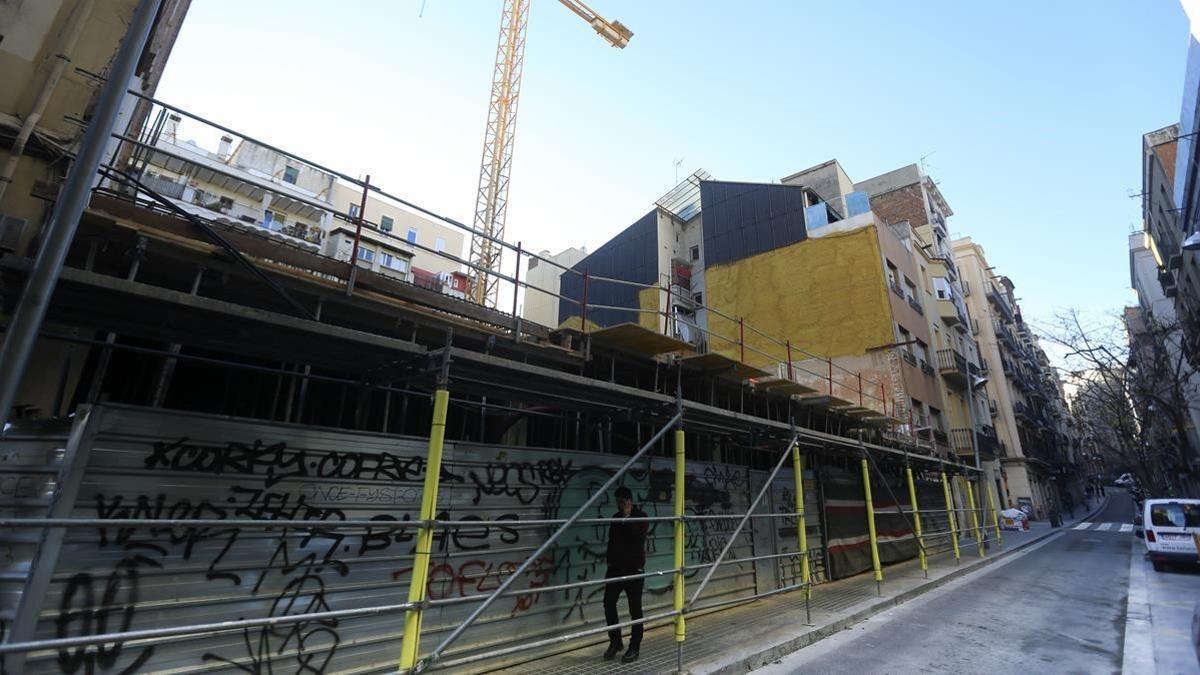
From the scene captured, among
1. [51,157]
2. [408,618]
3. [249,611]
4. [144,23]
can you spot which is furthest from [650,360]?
[51,157]

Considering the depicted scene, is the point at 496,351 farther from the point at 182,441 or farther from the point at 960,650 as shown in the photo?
the point at 960,650

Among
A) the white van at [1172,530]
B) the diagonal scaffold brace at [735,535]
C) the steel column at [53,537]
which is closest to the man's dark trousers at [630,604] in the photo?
the diagonal scaffold brace at [735,535]

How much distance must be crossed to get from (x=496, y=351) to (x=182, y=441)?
3074 mm

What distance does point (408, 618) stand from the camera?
387 centimetres

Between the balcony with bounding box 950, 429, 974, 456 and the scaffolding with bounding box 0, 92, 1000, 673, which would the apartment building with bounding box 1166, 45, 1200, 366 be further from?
the scaffolding with bounding box 0, 92, 1000, 673

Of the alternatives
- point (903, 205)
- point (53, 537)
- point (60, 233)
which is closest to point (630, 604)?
point (53, 537)

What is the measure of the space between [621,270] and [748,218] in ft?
28.3

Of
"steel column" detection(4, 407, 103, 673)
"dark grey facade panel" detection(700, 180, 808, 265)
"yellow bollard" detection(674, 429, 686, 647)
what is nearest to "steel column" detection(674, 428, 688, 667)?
"yellow bollard" detection(674, 429, 686, 647)

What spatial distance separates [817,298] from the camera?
20.4 meters

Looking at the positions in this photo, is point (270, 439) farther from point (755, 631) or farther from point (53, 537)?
point (755, 631)

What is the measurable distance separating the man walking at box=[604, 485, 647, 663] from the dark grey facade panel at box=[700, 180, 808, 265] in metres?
18.5

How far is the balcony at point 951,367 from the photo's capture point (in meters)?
23.8

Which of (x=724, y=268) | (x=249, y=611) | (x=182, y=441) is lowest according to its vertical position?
(x=249, y=611)

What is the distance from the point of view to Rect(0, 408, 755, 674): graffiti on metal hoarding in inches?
146
